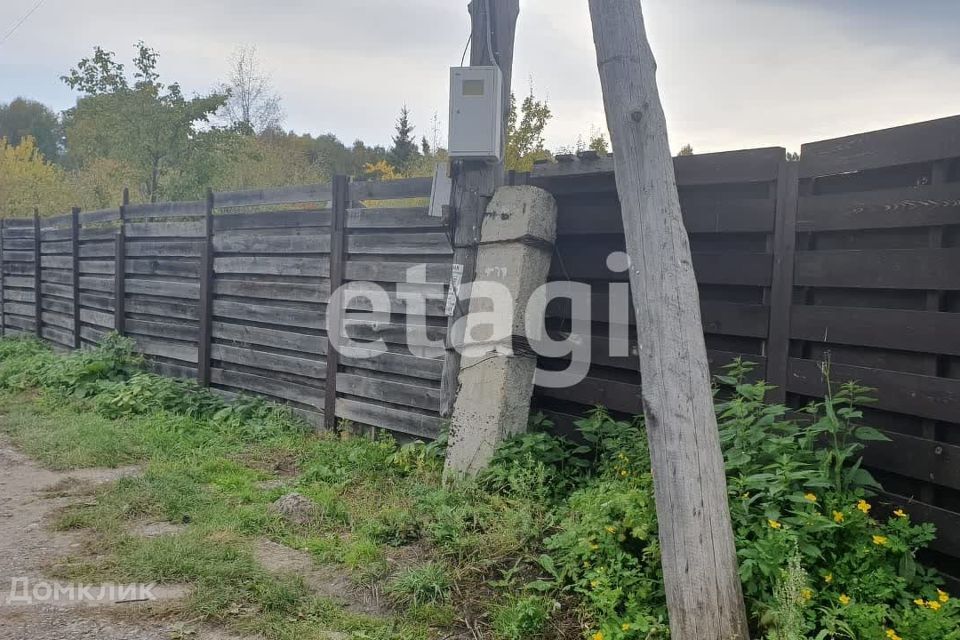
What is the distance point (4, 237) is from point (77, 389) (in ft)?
26.6

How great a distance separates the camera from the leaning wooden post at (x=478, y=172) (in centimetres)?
517

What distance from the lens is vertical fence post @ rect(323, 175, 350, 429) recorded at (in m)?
6.47

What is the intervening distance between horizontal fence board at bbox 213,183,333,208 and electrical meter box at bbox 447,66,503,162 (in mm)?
1959

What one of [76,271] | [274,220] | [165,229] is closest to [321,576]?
[274,220]

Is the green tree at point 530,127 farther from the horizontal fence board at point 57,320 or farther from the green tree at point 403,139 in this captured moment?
the green tree at point 403,139

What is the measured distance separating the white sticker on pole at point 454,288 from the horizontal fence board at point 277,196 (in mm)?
1857

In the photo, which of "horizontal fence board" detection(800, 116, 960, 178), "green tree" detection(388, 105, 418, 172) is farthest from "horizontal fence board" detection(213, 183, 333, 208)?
"green tree" detection(388, 105, 418, 172)

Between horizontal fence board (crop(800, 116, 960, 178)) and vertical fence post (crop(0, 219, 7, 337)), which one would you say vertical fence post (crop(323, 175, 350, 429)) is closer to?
horizontal fence board (crop(800, 116, 960, 178))

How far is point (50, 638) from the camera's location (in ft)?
10.1

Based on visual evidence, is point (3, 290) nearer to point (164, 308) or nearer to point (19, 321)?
point (19, 321)

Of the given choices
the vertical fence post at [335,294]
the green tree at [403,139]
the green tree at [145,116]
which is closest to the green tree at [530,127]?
the green tree at [145,116]

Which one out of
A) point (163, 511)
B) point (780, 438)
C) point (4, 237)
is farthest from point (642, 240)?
point (4, 237)

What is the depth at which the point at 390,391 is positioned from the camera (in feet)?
19.9

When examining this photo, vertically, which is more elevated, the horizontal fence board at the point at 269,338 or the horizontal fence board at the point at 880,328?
the horizontal fence board at the point at 880,328
